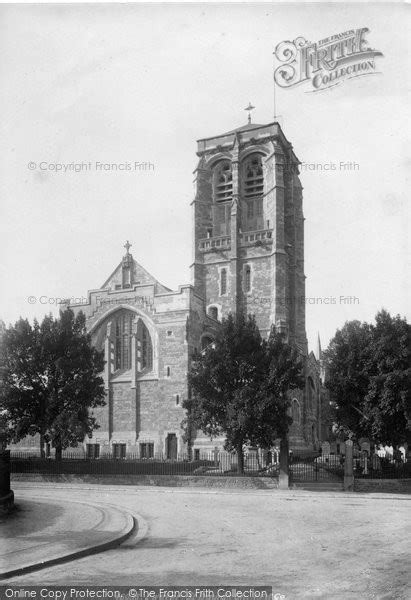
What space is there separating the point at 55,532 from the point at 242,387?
15.3 metres

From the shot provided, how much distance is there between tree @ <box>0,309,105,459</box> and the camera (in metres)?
31.0

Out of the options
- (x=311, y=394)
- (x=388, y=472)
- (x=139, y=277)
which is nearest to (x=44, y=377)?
(x=139, y=277)

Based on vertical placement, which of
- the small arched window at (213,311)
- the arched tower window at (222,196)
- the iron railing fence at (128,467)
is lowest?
the iron railing fence at (128,467)

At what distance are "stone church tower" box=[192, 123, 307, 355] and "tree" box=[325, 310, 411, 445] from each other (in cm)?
1675

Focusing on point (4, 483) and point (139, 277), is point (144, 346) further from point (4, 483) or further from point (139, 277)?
point (4, 483)

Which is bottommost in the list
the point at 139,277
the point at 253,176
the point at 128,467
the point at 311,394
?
the point at 128,467

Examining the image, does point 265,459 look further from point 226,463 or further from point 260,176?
point 260,176

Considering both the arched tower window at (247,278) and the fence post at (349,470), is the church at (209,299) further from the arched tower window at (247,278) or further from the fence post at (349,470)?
the fence post at (349,470)

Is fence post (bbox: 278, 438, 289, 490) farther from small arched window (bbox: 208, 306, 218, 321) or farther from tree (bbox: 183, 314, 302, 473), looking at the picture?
small arched window (bbox: 208, 306, 218, 321)

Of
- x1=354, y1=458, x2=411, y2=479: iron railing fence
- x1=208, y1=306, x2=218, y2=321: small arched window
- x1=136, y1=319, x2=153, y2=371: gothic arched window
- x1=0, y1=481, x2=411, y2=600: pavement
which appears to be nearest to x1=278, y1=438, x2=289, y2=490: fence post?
x1=354, y1=458, x2=411, y2=479: iron railing fence

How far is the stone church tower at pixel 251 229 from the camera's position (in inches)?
1921

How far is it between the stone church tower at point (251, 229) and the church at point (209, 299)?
9 centimetres

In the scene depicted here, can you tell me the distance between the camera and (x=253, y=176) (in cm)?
5341

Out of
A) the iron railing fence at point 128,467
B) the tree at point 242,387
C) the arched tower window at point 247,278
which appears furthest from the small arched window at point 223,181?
the iron railing fence at point 128,467
